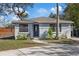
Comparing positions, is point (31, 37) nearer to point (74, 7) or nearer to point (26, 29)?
point (26, 29)

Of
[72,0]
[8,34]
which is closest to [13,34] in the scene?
[8,34]

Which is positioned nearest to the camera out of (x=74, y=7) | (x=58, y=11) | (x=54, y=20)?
(x=74, y=7)

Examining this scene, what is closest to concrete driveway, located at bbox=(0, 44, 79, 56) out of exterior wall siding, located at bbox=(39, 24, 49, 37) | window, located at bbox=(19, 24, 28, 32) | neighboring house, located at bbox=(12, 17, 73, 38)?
neighboring house, located at bbox=(12, 17, 73, 38)

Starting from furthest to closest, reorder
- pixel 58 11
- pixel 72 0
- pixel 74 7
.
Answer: pixel 58 11 < pixel 74 7 < pixel 72 0

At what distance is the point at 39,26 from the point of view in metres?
22.8

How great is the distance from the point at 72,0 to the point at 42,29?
1658 centimetres

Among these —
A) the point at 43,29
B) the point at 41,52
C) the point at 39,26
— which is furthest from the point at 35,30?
the point at 41,52

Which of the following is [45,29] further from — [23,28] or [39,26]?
[23,28]

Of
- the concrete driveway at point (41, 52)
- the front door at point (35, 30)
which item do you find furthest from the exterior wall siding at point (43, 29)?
the concrete driveway at point (41, 52)

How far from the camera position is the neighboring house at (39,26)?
22416 mm

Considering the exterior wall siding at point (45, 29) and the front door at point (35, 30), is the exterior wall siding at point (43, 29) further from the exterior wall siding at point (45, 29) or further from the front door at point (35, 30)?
the front door at point (35, 30)

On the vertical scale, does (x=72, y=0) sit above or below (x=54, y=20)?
above

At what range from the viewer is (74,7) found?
1470 cm

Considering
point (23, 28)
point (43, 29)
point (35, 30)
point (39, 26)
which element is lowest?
point (35, 30)
